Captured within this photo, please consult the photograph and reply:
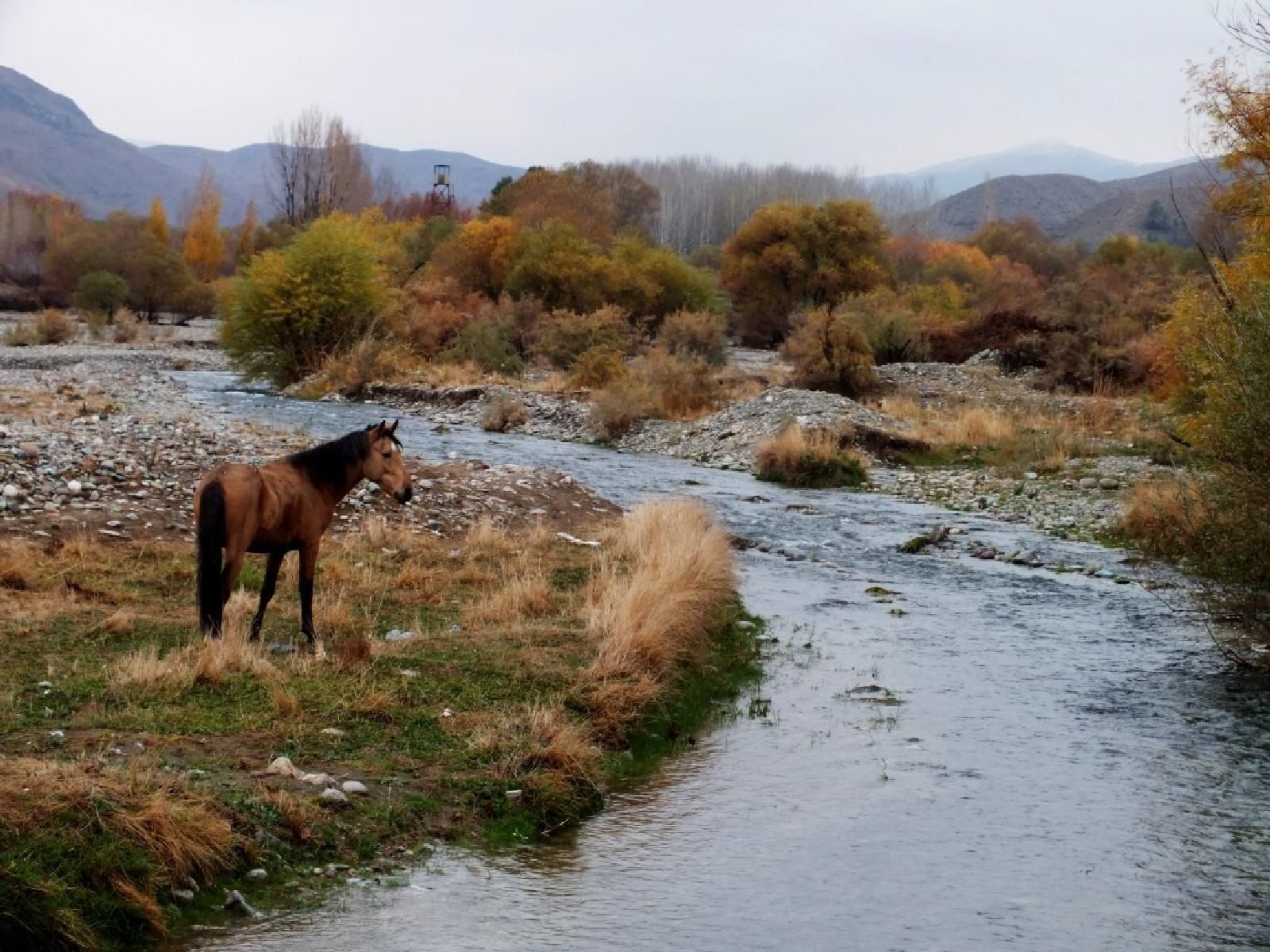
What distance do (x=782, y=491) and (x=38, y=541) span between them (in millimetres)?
16010

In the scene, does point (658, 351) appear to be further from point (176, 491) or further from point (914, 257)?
point (914, 257)

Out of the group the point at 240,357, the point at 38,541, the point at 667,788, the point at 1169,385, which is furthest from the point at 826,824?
the point at 240,357

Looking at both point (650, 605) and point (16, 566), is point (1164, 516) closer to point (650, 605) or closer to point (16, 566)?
point (650, 605)

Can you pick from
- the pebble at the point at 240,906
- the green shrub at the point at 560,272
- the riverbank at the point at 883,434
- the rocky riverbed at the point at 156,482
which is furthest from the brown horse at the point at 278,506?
the green shrub at the point at 560,272

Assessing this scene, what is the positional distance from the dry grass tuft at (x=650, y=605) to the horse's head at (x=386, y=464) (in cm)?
221

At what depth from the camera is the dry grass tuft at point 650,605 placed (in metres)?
10.9

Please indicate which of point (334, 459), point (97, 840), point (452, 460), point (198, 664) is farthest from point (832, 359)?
point (97, 840)

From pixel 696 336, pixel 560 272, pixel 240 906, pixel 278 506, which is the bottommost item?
pixel 240 906

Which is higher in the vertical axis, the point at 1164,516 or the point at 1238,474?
the point at 1238,474

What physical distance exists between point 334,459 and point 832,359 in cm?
2971

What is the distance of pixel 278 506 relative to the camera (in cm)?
1065

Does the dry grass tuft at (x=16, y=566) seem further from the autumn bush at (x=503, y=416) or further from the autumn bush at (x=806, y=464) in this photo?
the autumn bush at (x=503, y=416)

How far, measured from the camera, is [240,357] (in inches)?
1922

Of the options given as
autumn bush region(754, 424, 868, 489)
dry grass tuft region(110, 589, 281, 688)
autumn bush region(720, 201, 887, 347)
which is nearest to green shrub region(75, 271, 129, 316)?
autumn bush region(720, 201, 887, 347)
